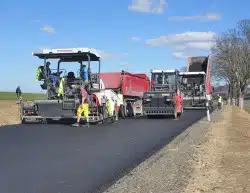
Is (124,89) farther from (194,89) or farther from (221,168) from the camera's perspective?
(221,168)

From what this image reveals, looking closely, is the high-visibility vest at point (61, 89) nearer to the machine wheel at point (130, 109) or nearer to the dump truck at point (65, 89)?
the dump truck at point (65, 89)

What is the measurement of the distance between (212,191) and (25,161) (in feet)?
13.2

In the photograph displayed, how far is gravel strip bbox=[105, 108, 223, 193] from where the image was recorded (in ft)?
20.2

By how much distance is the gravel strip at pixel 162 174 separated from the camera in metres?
6.16

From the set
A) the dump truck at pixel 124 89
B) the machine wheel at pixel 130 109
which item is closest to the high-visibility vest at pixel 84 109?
the dump truck at pixel 124 89

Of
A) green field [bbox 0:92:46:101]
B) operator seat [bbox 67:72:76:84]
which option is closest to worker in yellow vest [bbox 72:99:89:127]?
operator seat [bbox 67:72:76:84]

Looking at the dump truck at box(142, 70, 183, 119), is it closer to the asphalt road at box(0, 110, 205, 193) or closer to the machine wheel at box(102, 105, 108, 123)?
the machine wheel at box(102, 105, 108, 123)

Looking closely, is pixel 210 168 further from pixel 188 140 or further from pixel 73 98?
pixel 73 98

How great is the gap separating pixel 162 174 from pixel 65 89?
10.5 m

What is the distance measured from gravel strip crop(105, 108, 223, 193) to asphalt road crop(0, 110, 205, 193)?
310mm

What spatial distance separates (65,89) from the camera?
17.1 m

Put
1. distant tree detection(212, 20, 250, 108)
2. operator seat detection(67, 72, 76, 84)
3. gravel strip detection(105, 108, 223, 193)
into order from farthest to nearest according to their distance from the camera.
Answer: distant tree detection(212, 20, 250, 108), operator seat detection(67, 72, 76, 84), gravel strip detection(105, 108, 223, 193)

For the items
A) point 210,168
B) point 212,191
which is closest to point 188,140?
point 210,168

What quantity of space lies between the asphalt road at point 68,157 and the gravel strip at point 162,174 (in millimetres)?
310
